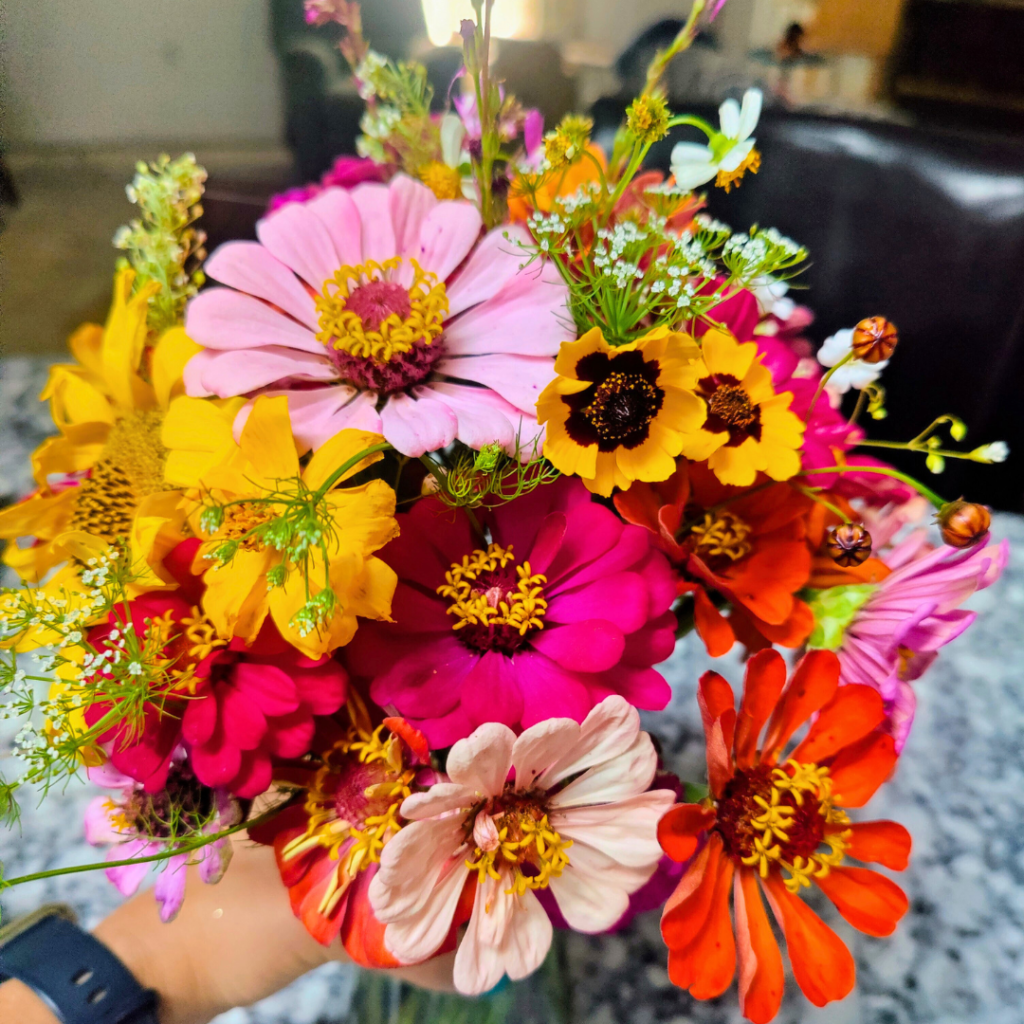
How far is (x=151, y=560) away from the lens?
27 cm

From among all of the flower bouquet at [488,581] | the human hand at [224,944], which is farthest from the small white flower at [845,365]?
the human hand at [224,944]

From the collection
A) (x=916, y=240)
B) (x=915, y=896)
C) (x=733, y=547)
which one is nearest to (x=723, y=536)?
(x=733, y=547)

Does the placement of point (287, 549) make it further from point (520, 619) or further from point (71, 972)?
point (71, 972)

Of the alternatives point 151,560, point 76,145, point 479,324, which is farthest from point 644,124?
point 76,145

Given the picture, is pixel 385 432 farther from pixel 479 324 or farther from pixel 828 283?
pixel 828 283

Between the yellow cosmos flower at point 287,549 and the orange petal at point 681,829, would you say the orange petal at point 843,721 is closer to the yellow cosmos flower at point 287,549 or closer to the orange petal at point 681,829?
the orange petal at point 681,829

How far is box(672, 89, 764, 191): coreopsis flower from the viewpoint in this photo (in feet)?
0.92

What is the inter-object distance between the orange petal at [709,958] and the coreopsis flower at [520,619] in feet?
0.27

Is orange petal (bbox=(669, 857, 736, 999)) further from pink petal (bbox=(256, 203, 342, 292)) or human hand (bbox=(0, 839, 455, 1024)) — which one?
pink petal (bbox=(256, 203, 342, 292))

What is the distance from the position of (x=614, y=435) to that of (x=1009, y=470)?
80 cm

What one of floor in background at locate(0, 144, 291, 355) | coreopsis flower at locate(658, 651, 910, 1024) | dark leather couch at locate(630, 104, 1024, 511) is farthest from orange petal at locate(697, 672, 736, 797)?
dark leather couch at locate(630, 104, 1024, 511)

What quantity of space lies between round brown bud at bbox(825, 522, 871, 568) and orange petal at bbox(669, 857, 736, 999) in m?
0.14

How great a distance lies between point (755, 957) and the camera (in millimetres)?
274

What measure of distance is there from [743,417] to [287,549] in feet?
0.58
